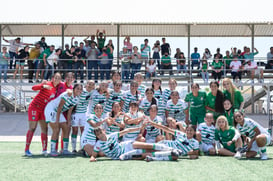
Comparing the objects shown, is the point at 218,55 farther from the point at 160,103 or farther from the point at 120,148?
the point at 120,148

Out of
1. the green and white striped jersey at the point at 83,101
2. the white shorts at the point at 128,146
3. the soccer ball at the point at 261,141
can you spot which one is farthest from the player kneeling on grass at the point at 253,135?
the green and white striped jersey at the point at 83,101

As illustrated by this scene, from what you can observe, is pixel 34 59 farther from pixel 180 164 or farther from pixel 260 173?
pixel 260 173

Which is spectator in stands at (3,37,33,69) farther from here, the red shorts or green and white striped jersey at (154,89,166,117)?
green and white striped jersey at (154,89,166,117)

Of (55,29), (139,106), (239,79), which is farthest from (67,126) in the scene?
(55,29)

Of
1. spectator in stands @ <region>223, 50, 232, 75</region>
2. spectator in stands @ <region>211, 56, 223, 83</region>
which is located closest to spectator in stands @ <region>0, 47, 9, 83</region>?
spectator in stands @ <region>211, 56, 223, 83</region>

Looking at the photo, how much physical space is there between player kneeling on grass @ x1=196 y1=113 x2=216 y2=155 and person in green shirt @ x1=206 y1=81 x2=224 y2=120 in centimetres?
46

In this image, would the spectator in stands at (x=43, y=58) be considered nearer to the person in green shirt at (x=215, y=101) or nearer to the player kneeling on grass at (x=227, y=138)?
the person in green shirt at (x=215, y=101)

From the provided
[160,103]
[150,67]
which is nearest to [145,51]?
[150,67]

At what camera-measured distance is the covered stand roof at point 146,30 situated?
20.8 metres

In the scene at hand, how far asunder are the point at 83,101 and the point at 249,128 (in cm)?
328

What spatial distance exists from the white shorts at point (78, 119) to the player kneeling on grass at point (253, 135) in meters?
3.01

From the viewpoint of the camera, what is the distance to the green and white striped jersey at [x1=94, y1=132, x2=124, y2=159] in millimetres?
8961
